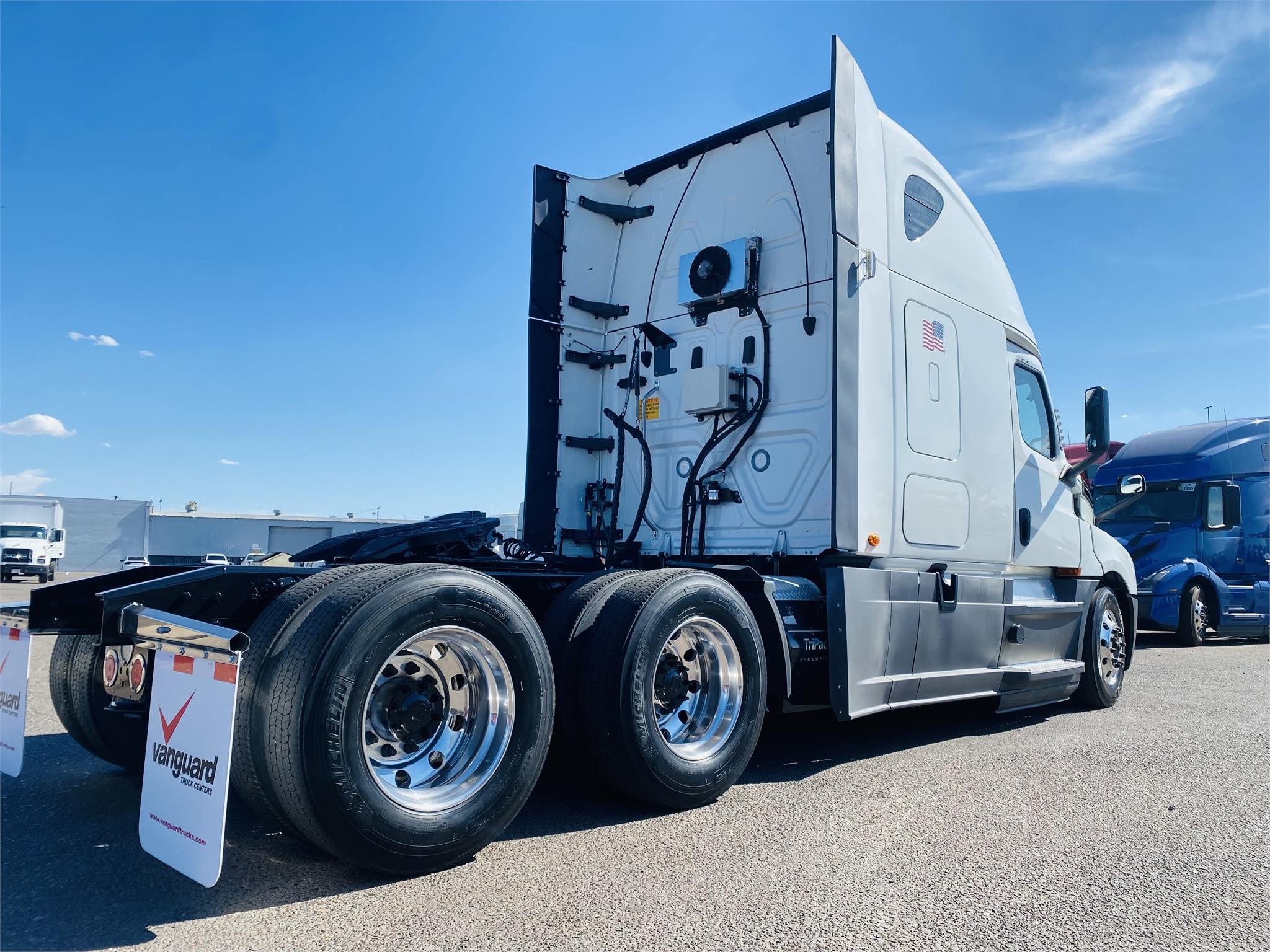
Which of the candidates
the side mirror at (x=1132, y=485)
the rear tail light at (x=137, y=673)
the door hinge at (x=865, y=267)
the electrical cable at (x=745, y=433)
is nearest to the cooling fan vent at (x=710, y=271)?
the electrical cable at (x=745, y=433)

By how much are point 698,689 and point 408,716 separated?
61.6 inches

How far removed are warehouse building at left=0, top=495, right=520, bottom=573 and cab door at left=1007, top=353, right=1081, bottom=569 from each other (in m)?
41.5

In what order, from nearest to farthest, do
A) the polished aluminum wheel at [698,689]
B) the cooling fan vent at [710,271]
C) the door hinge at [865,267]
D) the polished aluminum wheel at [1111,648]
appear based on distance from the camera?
the polished aluminum wheel at [698,689] < the door hinge at [865,267] < the cooling fan vent at [710,271] < the polished aluminum wheel at [1111,648]

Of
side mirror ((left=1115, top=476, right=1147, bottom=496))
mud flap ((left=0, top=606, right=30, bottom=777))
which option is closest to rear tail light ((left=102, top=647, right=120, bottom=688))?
mud flap ((left=0, top=606, right=30, bottom=777))

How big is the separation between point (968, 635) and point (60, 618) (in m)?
4.89

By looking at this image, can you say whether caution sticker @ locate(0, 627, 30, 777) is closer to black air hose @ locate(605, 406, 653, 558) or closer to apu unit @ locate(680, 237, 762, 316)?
black air hose @ locate(605, 406, 653, 558)

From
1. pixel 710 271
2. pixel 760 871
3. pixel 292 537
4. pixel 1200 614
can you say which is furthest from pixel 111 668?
pixel 292 537

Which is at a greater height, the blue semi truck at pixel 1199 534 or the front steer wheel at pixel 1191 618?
the blue semi truck at pixel 1199 534

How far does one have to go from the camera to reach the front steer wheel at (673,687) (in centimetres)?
382

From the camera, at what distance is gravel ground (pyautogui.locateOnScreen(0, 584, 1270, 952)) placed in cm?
271

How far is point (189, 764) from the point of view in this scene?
2.71m

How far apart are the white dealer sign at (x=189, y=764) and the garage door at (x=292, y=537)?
33.5 meters

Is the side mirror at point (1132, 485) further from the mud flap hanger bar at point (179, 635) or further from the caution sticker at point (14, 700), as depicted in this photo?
the caution sticker at point (14, 700)

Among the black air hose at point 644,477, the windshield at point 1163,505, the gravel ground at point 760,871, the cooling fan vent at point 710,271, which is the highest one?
the cooling fan vent at point 710,271
